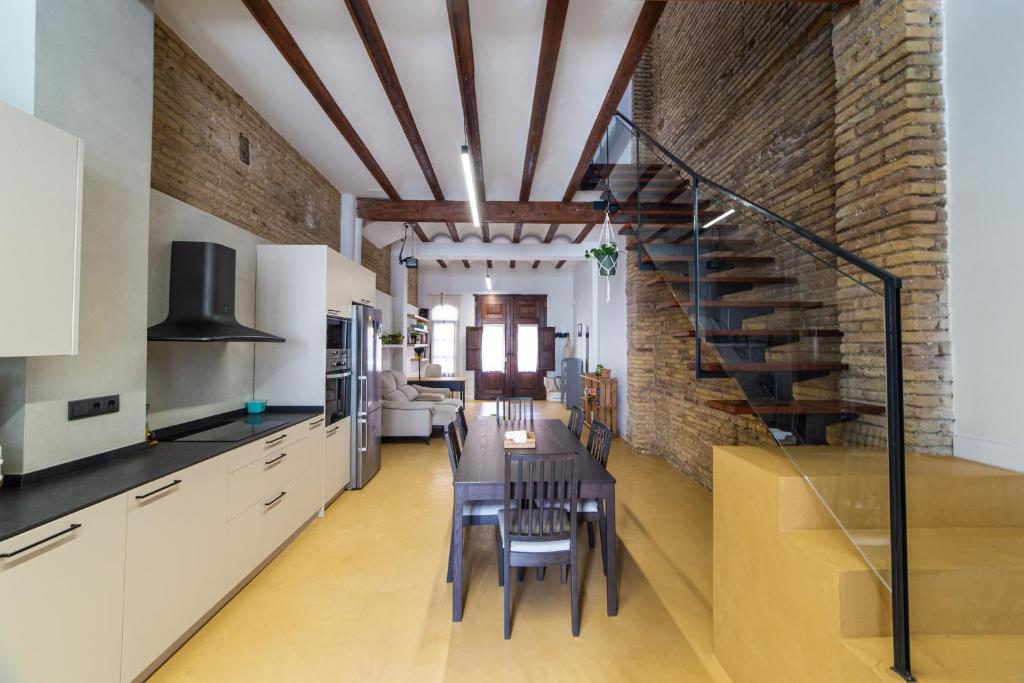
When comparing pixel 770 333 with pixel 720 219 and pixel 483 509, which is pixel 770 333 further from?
pixel 483 509

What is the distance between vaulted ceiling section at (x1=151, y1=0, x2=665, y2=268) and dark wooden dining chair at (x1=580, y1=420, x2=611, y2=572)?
9.19 ft

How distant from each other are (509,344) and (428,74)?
9.14 m

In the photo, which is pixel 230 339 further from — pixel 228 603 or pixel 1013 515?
pixel 1013 515

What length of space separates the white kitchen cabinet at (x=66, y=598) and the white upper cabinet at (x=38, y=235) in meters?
0.69

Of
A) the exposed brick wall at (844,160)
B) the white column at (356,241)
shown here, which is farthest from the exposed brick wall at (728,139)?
the white column at (356,241)

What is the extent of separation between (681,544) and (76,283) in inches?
157

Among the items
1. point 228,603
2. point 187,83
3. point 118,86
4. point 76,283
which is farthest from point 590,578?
point 187,83

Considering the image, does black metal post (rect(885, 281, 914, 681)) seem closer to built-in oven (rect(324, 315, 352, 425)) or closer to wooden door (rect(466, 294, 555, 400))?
built-in oven (rect(324, 315, 352, 425))

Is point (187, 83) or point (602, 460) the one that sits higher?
point (187, 83)

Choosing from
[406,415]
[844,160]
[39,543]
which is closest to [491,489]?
[39,543]

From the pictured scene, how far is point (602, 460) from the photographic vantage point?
9.93 feet

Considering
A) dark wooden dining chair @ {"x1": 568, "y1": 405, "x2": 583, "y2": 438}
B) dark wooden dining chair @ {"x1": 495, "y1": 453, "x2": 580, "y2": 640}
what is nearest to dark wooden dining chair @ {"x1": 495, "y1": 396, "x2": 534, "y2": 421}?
dark wooden dining chair @ {"x1": 568, "y1": 405, "x2": 583, "y2": 438}

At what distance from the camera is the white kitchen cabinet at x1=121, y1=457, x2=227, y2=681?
1865 mm

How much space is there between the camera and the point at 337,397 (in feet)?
14.3
